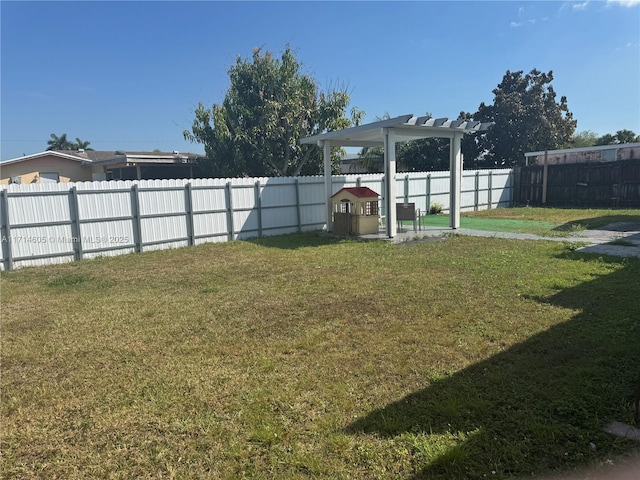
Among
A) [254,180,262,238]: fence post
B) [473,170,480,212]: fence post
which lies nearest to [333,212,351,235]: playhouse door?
[254,180,262,238]: fence post

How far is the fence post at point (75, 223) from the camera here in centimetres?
995

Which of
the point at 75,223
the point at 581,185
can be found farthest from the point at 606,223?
the point at 75,223

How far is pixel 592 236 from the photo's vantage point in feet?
36.3

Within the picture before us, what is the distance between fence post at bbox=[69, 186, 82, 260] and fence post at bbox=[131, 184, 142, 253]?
1241 millimetres

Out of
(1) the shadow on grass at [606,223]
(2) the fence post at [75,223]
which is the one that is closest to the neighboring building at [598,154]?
(1) the shadow on grass at [606,223]

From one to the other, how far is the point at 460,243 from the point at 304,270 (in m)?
4.41

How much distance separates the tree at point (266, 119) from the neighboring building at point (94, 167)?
7.34ft

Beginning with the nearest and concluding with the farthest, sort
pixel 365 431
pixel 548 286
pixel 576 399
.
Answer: pixel 365 431 < pixel 576 399 < pixel 548 286

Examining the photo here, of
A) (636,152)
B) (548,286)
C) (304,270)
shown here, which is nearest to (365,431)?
(548,286)

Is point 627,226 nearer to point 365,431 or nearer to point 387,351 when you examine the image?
point 387,351

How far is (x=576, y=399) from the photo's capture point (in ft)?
10.1

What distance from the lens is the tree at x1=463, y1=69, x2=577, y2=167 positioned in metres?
28.6

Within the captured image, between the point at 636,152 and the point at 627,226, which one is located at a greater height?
the point at 636,152

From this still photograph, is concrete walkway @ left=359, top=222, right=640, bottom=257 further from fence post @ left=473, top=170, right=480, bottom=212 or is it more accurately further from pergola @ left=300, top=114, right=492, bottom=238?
fence post @ left=473, top=170, right=480, bottom=212
